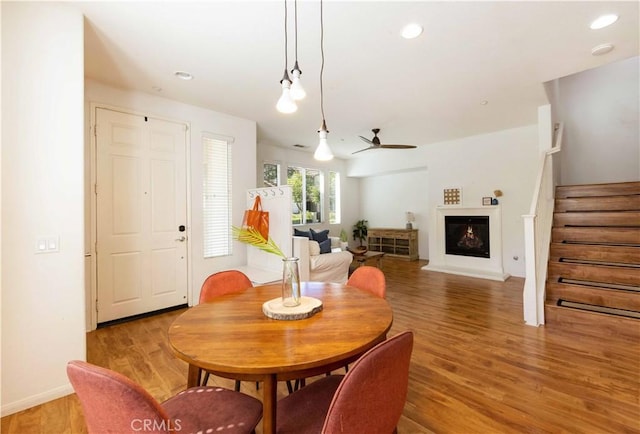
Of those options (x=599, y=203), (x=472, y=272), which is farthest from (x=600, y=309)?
(x=472, y=272)

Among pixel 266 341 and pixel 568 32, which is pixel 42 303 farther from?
pixel 568 32

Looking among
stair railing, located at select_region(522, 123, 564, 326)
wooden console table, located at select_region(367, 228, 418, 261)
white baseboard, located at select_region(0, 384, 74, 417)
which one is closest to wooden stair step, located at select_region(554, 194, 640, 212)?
stair railing, located at select_region(522, 123, 564, 326)

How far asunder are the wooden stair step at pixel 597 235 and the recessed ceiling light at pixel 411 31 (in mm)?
3322

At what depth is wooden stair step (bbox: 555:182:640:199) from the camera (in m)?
3.96

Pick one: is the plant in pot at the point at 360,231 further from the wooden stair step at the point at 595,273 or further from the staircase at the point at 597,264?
the wooden stair step at the point at 595,273

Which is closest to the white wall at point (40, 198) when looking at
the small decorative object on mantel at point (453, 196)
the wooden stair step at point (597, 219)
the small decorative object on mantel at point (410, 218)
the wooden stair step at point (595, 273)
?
the wooden stair step at point (595, 273)

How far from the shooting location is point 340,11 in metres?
2.13

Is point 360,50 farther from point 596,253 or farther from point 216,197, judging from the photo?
point 596,253

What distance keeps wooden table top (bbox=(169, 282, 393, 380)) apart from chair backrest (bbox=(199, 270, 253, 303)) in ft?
1.01

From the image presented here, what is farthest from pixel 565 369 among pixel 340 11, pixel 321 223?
pixel 321 223

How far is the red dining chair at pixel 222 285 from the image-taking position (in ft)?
6.45

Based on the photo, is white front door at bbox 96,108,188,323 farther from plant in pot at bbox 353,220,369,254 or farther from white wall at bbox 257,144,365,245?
plant in pot at bbox 353,220,369,254

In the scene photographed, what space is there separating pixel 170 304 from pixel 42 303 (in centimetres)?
182

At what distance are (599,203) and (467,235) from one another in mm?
2180
